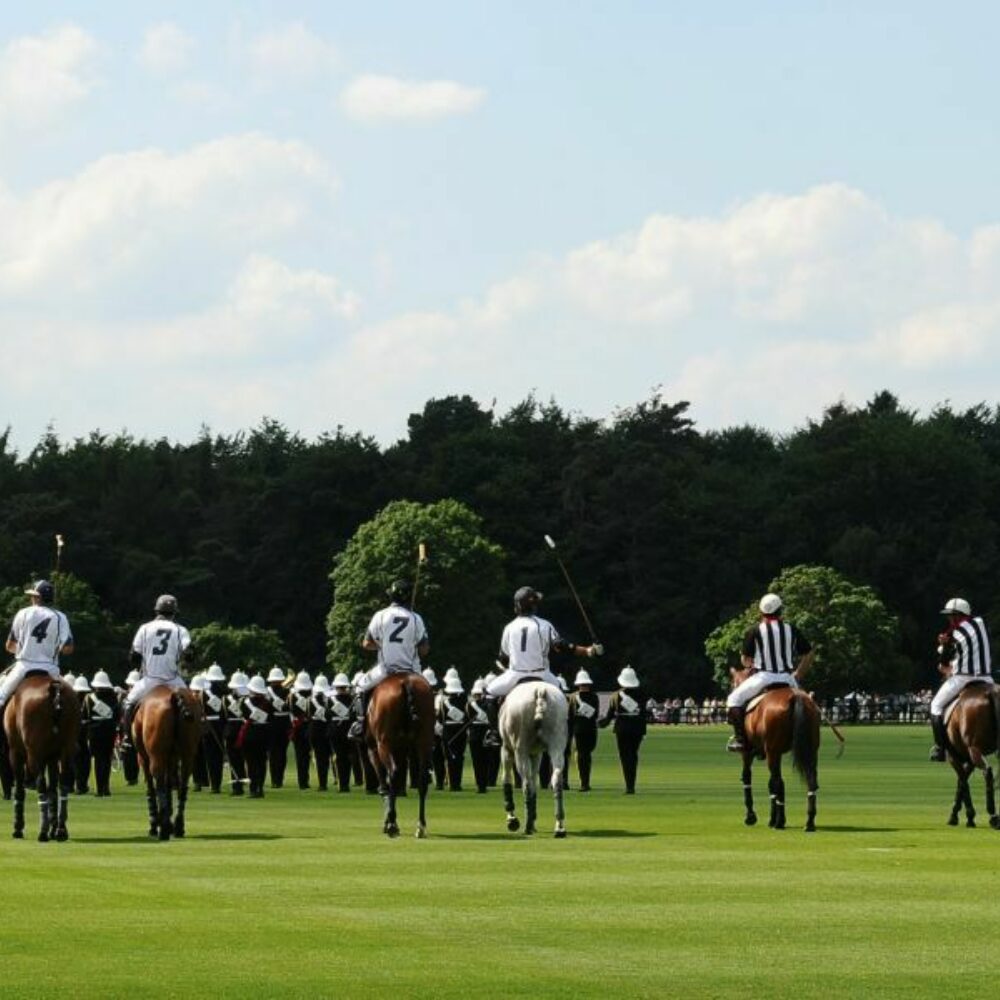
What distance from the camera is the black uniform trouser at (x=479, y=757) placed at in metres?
42.6

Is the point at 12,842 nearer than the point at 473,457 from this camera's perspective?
Yes

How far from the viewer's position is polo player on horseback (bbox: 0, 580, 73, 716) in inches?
1063

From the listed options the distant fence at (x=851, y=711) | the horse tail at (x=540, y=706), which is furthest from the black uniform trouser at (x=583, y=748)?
the distant fence at (x=851, y=711)

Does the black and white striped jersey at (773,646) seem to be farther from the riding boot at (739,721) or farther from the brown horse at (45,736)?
the brown horse at (45,736)

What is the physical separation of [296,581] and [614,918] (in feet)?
401

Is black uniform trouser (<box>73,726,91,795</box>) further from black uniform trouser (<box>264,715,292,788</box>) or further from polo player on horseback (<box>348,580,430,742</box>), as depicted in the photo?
polo player on horseback (<box>348,580,430,742</box>)

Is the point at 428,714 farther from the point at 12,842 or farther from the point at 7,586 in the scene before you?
the point at 7,586

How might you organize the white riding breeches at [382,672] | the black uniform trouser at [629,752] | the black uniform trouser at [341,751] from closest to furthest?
the white riding breeches at [382,672] → the black uniform trouser at [629,752] → the black uniform trouser at [341,751]

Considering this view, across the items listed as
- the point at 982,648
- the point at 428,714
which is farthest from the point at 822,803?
the point at 428,714

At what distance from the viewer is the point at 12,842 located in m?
26.7

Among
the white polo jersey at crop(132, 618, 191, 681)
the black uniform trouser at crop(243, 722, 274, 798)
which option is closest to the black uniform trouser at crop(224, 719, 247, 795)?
the black uniform trouser at crop(243, 722, 274, 798)

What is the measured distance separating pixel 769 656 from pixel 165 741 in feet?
19.5

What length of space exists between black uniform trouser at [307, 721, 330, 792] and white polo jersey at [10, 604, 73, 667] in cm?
1776

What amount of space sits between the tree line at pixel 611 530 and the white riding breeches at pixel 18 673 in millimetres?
105270
